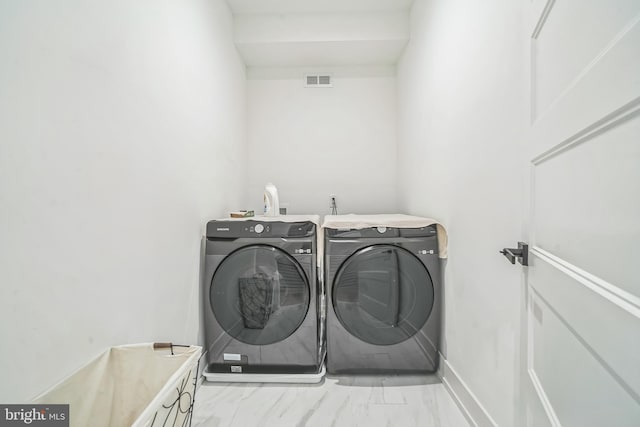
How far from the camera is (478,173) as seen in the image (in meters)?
1.26

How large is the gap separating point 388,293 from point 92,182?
149cm

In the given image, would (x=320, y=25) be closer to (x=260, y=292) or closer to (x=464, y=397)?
Answer: (x=260, y=292)

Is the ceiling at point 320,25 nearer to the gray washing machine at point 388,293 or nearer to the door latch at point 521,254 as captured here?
the gray washing machine at point 388,293

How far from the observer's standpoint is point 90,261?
2.91ft

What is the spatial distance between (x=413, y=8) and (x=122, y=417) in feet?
9.90

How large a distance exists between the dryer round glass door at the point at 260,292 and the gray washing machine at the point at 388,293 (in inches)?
8.6

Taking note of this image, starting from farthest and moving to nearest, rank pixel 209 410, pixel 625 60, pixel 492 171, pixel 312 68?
pixel 312 68, pixel 209 410, pixel 492 171, pixel 625 60


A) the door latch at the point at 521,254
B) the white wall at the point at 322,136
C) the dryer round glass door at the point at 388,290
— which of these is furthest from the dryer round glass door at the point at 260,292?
the white wall at the point at 322,136

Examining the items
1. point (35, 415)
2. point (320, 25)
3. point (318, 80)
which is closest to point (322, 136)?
point (318, 80)

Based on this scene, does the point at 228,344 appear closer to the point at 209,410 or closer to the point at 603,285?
the point at 209,410

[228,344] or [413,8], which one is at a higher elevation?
[413,8]

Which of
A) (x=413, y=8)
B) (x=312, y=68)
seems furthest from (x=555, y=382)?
(x=312, y=68)

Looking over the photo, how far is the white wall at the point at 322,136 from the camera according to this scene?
2.79 m

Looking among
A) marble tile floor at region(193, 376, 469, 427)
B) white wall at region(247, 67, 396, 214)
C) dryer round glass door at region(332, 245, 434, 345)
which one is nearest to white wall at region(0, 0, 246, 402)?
marble tile floor at region(193, 376, 469, 427)
